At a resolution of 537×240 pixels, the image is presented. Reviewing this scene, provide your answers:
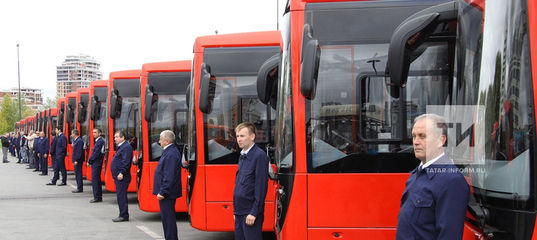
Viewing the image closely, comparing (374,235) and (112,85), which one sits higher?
(112,85)

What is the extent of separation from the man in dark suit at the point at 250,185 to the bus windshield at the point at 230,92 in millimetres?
2442

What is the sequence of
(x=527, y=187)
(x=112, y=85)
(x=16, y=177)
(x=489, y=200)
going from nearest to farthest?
(x=527, y=187)
(x=489, y=200)
(x=112, y=85)
(x=16, y=177)

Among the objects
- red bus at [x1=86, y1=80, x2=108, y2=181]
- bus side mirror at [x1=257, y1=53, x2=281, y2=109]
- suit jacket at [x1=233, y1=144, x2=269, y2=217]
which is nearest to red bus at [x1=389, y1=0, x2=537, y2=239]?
suit jacket at [x1=233, y1=144, x2=269, y2=217]

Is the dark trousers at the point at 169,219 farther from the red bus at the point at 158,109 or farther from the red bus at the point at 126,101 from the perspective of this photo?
the red bus at the point at 126,101

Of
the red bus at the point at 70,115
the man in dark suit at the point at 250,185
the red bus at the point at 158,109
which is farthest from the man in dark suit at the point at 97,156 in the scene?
the man in dark suit at the point at 250,185

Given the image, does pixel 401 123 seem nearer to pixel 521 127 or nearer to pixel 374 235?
pixel 374 235

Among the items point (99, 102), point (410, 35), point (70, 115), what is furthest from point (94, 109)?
point (410, 35)

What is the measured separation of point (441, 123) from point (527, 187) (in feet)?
2.05

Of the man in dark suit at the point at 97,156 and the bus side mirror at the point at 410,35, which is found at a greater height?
the bus side mirror at the point at 410,35

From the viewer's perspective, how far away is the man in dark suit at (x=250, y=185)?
22.4ft

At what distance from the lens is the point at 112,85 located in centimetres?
1555

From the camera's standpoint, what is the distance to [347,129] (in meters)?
5.93

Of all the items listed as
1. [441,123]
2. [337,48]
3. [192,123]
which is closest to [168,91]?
[192,123]

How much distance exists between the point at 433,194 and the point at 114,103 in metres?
12.5
